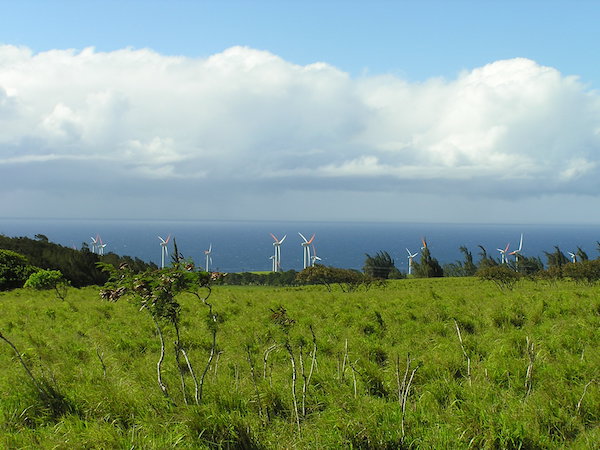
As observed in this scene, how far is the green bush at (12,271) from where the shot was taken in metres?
36.6

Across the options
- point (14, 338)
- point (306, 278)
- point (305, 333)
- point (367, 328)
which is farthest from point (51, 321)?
point (306, 278)

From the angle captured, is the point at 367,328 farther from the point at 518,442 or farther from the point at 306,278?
the point at 306,278

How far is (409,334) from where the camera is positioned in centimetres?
1302

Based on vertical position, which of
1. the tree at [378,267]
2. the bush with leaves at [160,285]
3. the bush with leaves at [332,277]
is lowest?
the tree at [378,267]

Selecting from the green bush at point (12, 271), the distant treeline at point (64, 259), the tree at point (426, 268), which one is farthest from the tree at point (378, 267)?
the green bush at point (12, 271)

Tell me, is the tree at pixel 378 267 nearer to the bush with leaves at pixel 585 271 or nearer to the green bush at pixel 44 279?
the bush with leaves at pixel 585 271

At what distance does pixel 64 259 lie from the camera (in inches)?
1789

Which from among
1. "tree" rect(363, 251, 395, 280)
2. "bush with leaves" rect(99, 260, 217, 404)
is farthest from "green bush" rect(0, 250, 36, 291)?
"tree" rect(363, 251, 395, 280)

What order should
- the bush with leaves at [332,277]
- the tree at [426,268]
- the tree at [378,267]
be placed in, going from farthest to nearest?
the tree at [378,267] → the tree at [426,268] → the bush with leaves at [332,277]

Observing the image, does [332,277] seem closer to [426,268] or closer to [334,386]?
[334,386]

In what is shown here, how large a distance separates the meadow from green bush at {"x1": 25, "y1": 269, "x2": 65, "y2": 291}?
49.0ft

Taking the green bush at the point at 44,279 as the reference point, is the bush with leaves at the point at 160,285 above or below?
above

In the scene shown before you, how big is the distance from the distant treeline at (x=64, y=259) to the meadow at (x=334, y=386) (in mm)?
30980

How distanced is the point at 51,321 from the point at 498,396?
15.1 metres
